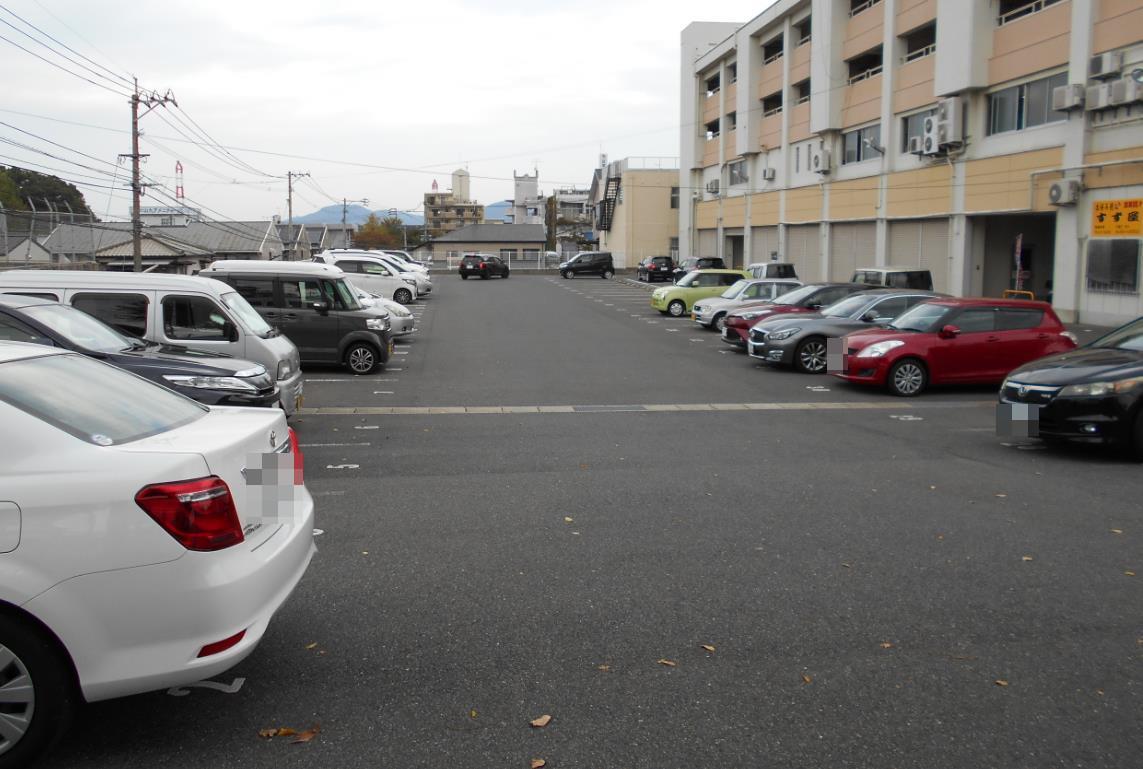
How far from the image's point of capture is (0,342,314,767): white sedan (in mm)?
3516

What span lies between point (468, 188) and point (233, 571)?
171030 millimetres

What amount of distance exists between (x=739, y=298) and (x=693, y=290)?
5.90m

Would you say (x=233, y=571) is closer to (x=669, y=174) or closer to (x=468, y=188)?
(x=669, y=174)

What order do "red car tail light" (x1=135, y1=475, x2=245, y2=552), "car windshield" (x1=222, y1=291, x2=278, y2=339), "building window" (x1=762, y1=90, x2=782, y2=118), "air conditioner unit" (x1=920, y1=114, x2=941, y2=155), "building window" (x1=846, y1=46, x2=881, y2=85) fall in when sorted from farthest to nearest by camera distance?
"building window" (x1=762, y1=90, x2=782, y2=118) < "building window" (x1=846, y1=46, x2=881, y2=85) < "air conditioner unit" (x1=920, y1=114, x2=941, y2=155) < "car windshield" (x1=222, y1=291, x2=278, y2=339) < "red car tail light" (x1=135, y1=475, x2=245, y2=552)

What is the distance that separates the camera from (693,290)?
3203 centimetres

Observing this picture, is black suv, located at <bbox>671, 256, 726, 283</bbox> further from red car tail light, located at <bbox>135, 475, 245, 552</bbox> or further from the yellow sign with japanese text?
red car tail light, located at <bbox>135, 475, 245, 552</bbox>

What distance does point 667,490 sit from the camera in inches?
330

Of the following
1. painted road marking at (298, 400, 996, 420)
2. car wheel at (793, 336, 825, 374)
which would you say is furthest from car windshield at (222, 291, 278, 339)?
car wheel at (793, 336, 825, 374)

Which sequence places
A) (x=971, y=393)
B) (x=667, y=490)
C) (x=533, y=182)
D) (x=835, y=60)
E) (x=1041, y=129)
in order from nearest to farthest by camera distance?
(x=667, y=490)
(x=971, y=393)
(x=1041, y=129)
(x=835, y=60)
(x=533, y=182)

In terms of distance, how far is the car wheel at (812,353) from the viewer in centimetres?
1788

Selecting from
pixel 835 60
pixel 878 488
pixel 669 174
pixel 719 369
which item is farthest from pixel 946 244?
pixel 669 174

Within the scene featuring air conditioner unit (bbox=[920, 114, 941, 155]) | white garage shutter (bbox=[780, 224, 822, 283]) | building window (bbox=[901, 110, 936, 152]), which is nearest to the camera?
air conditioner unit (bbox=[920, 114, 941, 155])

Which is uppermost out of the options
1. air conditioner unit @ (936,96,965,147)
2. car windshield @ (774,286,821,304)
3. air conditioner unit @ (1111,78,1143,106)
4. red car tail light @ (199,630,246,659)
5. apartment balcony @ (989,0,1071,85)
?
apartment balcony @ (989,0,1071,85)

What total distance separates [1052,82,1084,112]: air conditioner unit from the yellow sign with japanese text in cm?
254
